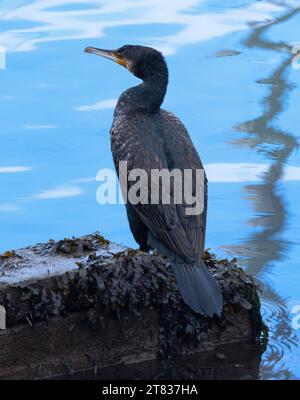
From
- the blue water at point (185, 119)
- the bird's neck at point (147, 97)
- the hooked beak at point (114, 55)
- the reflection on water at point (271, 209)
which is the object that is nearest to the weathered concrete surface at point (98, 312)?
the reflection on water at point (271, 209)

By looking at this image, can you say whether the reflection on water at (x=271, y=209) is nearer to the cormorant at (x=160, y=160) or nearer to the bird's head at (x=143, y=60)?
the cormorant at (x=160, y=160)

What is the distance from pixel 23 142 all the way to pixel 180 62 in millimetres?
1873

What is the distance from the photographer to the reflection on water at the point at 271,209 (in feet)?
22.2

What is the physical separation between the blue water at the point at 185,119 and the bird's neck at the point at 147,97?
45.5 inches

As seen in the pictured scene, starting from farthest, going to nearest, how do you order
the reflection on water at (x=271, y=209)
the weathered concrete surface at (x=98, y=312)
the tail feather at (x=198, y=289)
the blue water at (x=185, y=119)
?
the blue water at (x=185, y=119)
the reflection on water at (x=271, y=209)
the tail feather at (x=198, y=289)
the weathered concrete surface at (x=98, y=312)

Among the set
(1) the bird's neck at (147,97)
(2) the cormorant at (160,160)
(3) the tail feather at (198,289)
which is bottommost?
(3) the tail feather at (198,289)

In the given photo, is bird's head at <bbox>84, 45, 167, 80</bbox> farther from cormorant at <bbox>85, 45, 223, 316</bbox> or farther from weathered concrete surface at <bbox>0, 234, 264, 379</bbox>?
weathered concrete surface at <bbox>0, 234, 264, 379</bbox>

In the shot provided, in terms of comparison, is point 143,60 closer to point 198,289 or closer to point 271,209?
point 198,289

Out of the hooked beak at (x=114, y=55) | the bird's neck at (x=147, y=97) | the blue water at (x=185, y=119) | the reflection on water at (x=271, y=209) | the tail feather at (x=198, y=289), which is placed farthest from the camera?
the blue water at (x=185, y=119)

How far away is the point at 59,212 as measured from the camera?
8305 mm

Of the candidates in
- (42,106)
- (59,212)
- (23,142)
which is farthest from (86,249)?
(42,106)

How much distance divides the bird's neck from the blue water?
1.16m

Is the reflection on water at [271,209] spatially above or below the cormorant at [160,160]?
below
